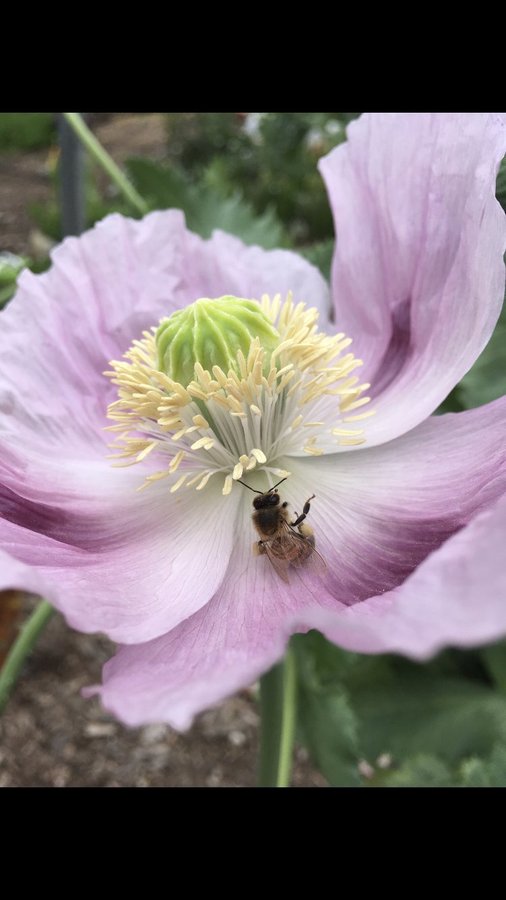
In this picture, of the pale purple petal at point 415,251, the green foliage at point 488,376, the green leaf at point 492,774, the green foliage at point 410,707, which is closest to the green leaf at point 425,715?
the green foliage at point 410,707

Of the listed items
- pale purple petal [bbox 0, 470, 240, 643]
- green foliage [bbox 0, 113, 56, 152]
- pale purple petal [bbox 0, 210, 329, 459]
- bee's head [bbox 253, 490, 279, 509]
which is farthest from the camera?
green foliage [bbox 0, 113, 56, 152]

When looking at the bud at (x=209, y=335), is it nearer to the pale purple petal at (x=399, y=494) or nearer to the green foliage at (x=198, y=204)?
the pale purple petal at (x=399, y=494)

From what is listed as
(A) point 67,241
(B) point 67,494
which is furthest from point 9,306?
(B) point 67,494

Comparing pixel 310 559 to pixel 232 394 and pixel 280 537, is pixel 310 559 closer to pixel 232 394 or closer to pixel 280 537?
pixel 280 537

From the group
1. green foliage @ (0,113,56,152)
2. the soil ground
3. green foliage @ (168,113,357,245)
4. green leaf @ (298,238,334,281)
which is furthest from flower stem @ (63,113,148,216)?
green foliage @ (0,113,56,152)

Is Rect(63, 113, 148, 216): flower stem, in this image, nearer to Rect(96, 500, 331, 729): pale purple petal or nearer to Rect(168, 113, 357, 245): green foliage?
Rect(96, 500, 331, 729): pale purple petal

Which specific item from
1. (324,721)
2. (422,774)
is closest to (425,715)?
(422,774)

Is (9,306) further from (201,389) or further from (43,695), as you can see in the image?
(43,695)
